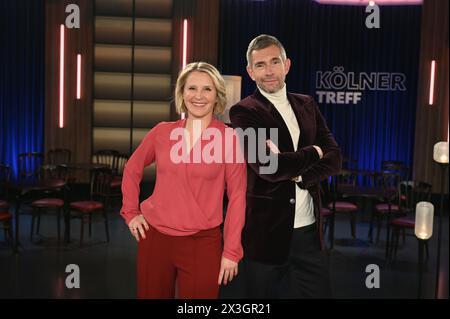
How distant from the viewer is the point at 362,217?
7957mm

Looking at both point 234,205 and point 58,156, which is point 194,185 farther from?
point 58,156

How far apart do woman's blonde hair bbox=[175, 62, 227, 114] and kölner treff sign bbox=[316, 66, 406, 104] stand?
6.23 m

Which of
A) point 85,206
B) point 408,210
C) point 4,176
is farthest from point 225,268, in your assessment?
point 4,176

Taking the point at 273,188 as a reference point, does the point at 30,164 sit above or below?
below

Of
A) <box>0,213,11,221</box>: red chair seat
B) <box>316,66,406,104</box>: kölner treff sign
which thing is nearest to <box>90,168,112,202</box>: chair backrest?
<box>0,213,11,221</box>: red chair seat

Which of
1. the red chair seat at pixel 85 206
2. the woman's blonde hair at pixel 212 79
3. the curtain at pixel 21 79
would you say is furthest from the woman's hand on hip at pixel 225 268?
the curtain at pixel 21 79

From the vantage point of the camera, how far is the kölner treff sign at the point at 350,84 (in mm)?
8492

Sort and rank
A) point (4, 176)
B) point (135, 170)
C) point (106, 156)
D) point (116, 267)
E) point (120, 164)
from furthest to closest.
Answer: point (120, 164)
point (106, 156)
point (4, 176)
point (116, 267)
point (135, 170)

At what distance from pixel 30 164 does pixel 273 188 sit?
6.19 m

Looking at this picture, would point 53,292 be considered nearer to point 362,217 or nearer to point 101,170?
point 101,170

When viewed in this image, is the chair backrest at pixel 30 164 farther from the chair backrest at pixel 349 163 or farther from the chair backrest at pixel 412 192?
the chair backrest at pixel 412 192

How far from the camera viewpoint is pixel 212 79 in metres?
2.43
